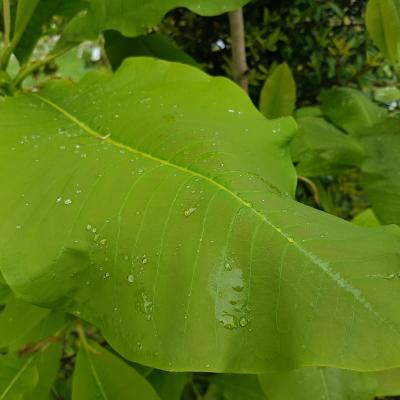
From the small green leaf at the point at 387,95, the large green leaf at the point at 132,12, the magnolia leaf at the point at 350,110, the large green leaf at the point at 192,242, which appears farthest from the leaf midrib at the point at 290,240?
the small green leaf at the point at 387,95

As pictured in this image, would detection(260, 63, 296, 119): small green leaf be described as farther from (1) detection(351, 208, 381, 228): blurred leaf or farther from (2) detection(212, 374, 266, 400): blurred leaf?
→ (2) detection(212, 374, 266, 400): blurred leaf

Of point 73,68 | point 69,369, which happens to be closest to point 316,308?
point 69,369

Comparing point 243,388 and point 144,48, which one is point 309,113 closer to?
point 144,48

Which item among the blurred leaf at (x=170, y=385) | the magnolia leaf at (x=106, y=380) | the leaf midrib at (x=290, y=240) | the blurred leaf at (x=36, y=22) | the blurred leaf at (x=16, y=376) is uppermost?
the blurred leaf at (x=36, y=22)

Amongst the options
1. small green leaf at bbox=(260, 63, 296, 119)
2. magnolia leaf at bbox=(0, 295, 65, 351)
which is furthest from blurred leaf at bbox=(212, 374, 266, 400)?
small green leaf at bbox=(260, 63, 296, 119)

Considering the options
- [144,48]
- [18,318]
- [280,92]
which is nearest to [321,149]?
[280,92]

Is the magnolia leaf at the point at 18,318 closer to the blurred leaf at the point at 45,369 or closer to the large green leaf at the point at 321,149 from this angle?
the blurred leaf at the point at 45,369
